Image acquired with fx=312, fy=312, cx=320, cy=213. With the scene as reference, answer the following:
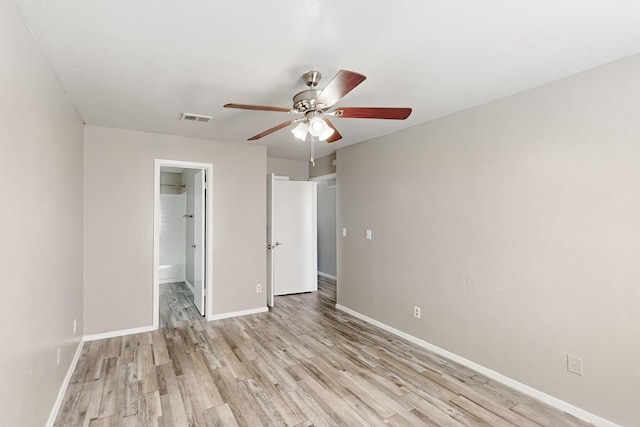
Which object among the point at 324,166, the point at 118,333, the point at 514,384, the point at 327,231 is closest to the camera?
the point at 514,384

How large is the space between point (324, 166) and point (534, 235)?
3.51 metres

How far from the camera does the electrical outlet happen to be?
86.5 inches

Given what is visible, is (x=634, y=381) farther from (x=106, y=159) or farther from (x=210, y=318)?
(x=106, y=159)

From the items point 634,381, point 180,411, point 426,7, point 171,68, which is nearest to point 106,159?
point 171,68

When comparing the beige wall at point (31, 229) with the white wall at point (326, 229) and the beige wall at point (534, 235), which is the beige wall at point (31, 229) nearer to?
the beige wall at point (534, 235)

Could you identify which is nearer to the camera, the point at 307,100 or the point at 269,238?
the point at 307,100

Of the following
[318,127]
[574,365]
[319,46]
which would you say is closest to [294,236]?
[318,127]

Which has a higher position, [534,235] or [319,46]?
[319,46]

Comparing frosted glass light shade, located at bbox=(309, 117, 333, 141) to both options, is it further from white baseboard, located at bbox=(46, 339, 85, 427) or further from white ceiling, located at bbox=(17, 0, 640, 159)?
white baseboard, located at bbox=(46, 339, 85, 427)

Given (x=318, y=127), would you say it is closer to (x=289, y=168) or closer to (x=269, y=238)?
(x=269, y=238)

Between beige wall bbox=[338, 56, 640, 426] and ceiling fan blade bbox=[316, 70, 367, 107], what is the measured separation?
5.34 feet

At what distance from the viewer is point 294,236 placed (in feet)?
18.1

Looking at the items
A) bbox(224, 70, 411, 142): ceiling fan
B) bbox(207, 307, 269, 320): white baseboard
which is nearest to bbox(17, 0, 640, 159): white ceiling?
bbox(224, 70, 411, 142): ceiling fan

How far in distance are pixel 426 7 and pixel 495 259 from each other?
209cm
